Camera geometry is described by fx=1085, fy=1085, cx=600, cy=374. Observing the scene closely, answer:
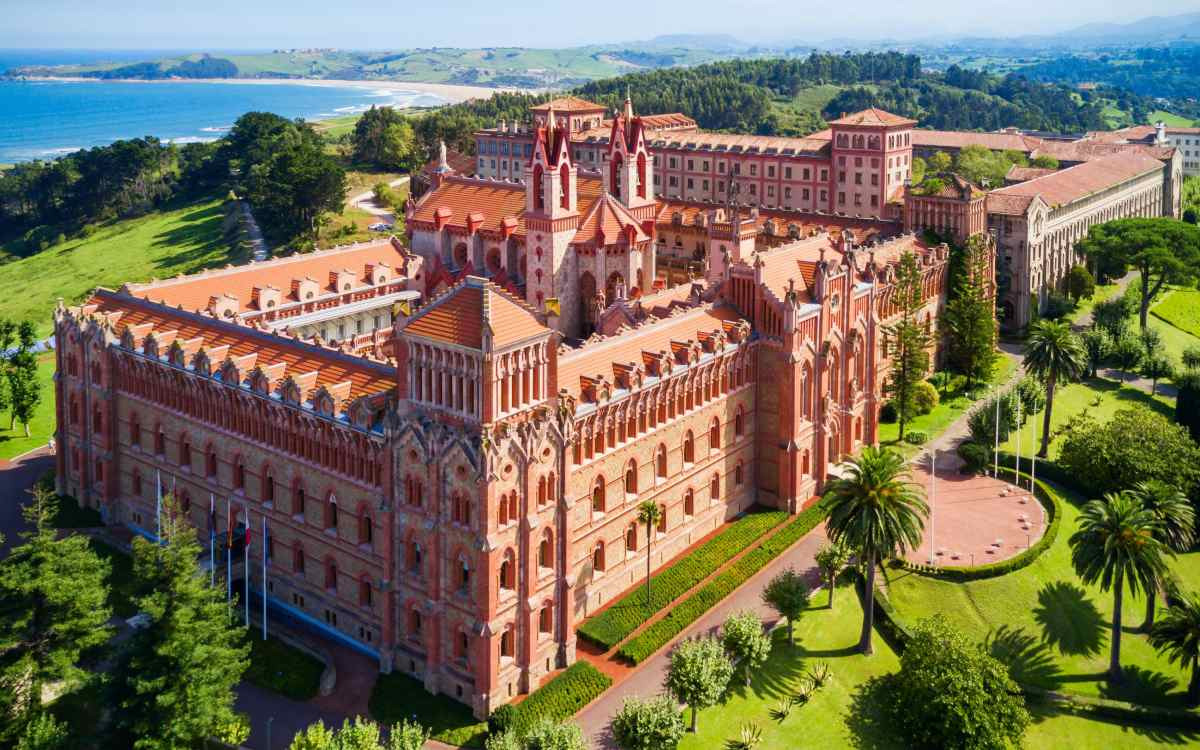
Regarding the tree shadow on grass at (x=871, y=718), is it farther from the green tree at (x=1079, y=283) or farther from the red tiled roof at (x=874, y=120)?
the red tiled roof at (x=874, y=120)

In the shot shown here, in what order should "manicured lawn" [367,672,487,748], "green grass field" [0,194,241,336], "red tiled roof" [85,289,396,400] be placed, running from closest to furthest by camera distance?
"manicured lawn" [367,672,487,748], "red tiled roof" [85,289,396,400], "green grass field" [0,194,241,336]

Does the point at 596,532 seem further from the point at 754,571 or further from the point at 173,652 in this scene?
the point at 173,652

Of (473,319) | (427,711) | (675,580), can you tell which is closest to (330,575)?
(427,711)

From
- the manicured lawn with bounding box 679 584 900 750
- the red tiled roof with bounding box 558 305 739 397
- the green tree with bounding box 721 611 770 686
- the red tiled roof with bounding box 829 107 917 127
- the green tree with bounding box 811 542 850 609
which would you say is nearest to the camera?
the manicured lawn with bounding box 679 584 900 750

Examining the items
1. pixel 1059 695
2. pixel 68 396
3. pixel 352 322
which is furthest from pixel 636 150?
pixel 1059 695

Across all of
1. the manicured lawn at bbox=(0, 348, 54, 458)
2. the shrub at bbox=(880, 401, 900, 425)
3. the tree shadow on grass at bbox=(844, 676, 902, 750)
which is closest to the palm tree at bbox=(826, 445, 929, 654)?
the tree shadow on grass at bbox=(844, 676, 902, 750)

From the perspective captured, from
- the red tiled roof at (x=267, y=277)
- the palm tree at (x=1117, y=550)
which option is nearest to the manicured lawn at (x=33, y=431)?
the red tiled roof at (x=267, y=277)

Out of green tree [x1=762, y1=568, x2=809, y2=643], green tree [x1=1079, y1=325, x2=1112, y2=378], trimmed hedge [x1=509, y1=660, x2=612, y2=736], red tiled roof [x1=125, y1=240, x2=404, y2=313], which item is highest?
red tiled roof [x1=125, y1=240, x2=404, y2=313]

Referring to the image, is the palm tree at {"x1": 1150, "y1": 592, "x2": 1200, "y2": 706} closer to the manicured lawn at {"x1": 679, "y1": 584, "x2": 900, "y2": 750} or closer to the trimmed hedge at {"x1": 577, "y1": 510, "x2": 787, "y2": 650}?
the manicured lawn at {"x1": 679, "y1": 584, "x2": 900, "y2": 750}
